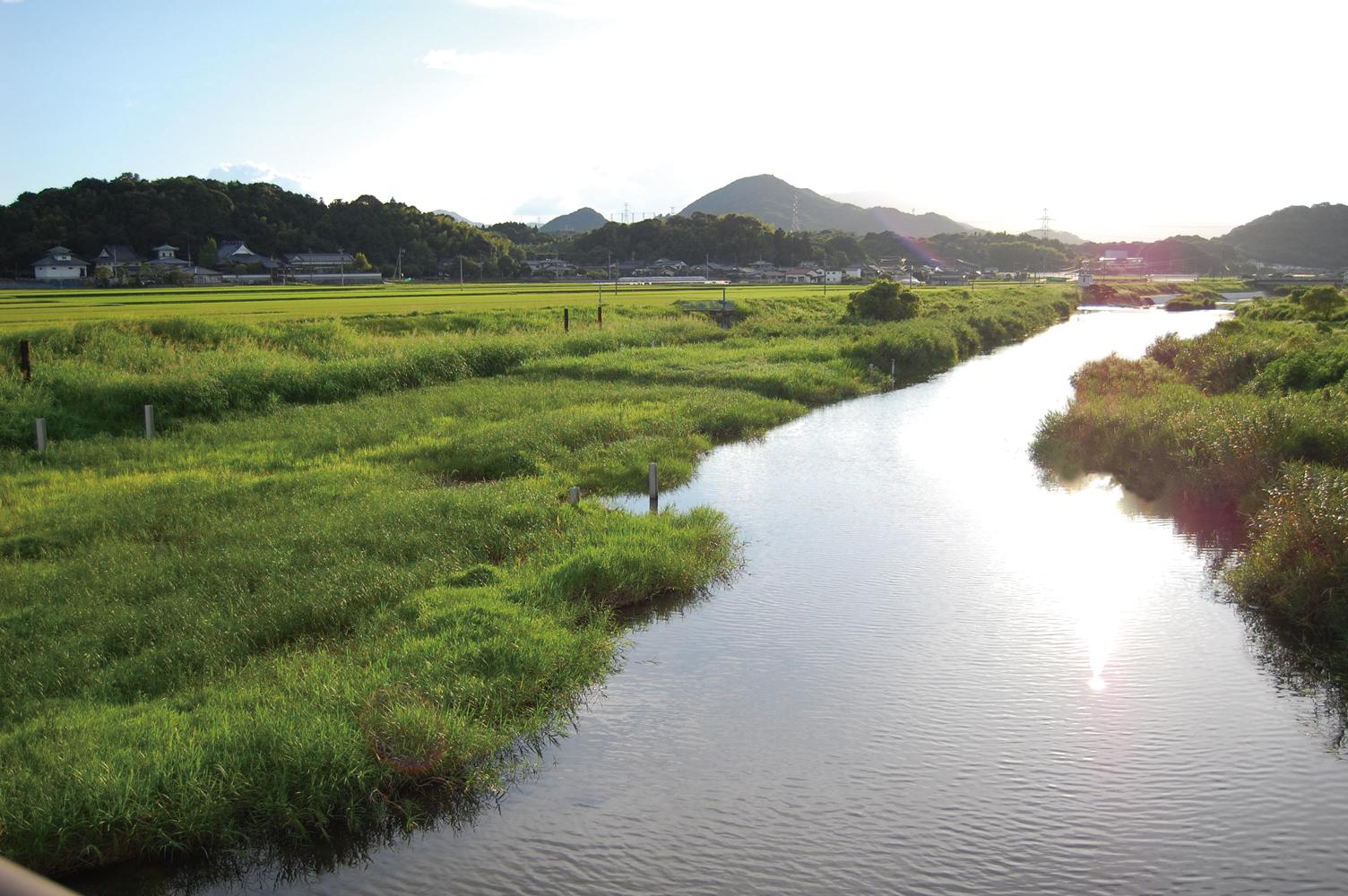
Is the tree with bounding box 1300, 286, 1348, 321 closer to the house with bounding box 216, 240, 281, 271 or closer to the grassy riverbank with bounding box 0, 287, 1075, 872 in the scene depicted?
the grassy riverbank with bounding box 0, 287, 1075, 872

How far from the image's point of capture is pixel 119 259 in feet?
216

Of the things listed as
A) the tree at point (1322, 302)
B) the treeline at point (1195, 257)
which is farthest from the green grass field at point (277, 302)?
the treeline at point (1195, 257)

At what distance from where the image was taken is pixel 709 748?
7492 mm

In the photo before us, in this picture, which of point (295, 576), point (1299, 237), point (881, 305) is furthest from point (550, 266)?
point (1299, 237)

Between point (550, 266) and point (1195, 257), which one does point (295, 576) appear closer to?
point (550, 266)

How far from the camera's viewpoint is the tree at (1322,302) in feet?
120

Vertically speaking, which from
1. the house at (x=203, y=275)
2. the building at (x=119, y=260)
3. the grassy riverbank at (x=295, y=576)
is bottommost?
the grassy riverbank at (x=295, y=576)

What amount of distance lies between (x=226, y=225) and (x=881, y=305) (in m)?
54.8

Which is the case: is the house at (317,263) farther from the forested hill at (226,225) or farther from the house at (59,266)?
the house at (59,266)

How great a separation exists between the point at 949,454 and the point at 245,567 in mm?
13451

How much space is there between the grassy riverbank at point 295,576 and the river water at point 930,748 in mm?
585

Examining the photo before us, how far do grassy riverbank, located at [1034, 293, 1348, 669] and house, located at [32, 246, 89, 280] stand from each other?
5891cm

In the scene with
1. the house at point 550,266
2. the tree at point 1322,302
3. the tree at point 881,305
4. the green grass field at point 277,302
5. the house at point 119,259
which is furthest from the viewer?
the house at point 550,266

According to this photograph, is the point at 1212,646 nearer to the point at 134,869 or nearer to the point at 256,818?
the point at 256,818
